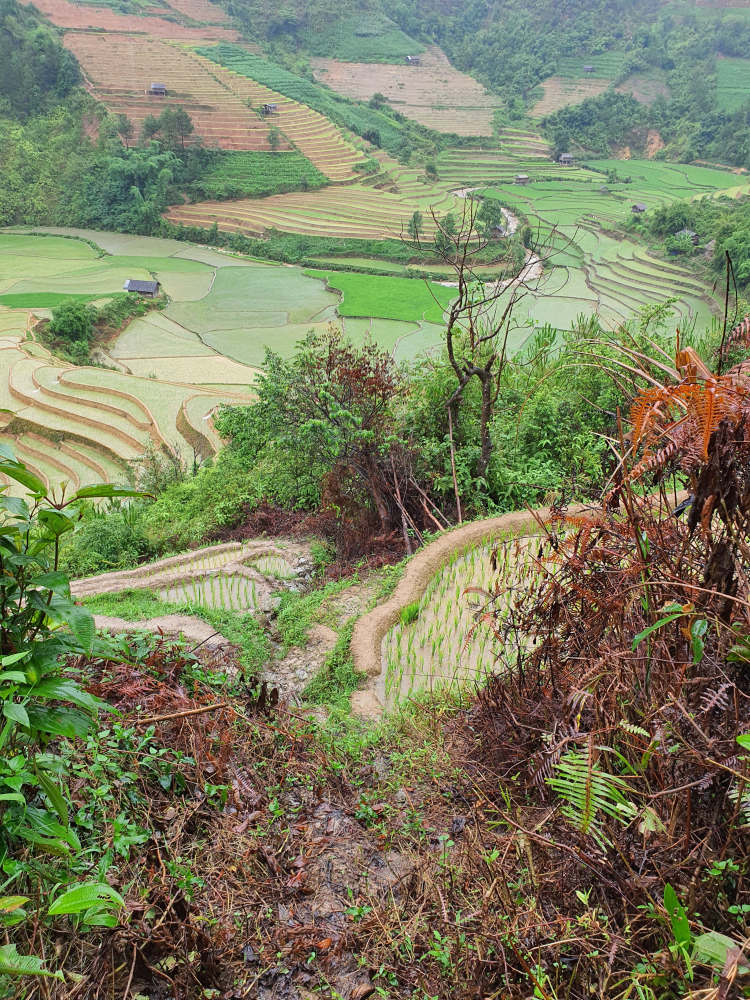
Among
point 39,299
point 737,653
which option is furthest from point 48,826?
point 39,299

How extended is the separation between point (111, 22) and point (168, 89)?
8.62 m

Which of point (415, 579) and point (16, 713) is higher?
point (16, 713)

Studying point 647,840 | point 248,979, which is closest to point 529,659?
point 647,840

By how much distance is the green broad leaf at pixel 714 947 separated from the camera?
1237 millimetres

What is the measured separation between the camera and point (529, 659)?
2.32 metres

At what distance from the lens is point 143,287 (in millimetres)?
21656

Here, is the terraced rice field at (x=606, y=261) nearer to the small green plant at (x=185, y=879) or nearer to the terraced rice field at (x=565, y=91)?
the terraced rice field at (x=565, y=91)

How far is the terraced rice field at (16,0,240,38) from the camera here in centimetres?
3600

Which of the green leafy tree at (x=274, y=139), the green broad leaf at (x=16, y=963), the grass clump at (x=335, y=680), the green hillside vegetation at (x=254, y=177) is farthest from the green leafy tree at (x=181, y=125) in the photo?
the green broad leaf at (x=16, y=963)

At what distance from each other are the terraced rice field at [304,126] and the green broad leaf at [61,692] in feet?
113

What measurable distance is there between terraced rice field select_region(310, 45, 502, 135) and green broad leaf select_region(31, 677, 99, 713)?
45800 millimetres

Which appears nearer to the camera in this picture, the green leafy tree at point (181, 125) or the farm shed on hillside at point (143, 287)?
the farm shed on hillside at point (143, 287)

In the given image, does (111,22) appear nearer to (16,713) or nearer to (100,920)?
(16,713)

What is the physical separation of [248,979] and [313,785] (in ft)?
2.45
